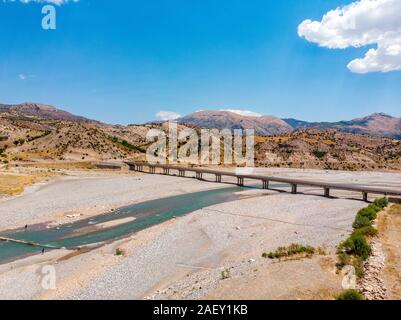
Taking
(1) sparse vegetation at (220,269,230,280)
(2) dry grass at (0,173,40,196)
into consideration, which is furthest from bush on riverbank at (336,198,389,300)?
(2) dry grass at (0,173,40,196)

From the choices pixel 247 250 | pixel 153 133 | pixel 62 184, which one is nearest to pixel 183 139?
pixel 153 133

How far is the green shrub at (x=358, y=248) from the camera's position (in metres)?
26.0

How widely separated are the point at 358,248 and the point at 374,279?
5720mm

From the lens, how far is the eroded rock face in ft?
62.7

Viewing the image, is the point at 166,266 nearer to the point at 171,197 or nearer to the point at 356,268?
the point at 356,268

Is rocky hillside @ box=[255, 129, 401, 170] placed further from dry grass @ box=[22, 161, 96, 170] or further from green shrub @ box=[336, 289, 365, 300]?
green shrub @ box=[336, 289, 365, 300]

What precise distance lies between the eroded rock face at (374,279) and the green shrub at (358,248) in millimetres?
407

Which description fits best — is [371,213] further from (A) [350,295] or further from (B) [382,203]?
(A) [350,295]

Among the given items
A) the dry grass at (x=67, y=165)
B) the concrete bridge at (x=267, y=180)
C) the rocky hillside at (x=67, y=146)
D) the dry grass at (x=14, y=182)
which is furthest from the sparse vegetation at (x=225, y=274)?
the rocky hillside at (x=67, y=146)

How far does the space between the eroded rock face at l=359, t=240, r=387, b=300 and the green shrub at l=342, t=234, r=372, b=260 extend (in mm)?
407

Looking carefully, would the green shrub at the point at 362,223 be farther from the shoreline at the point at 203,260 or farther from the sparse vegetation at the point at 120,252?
the sparse vegetation at the point at 120,252

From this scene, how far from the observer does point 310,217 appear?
148 ft
